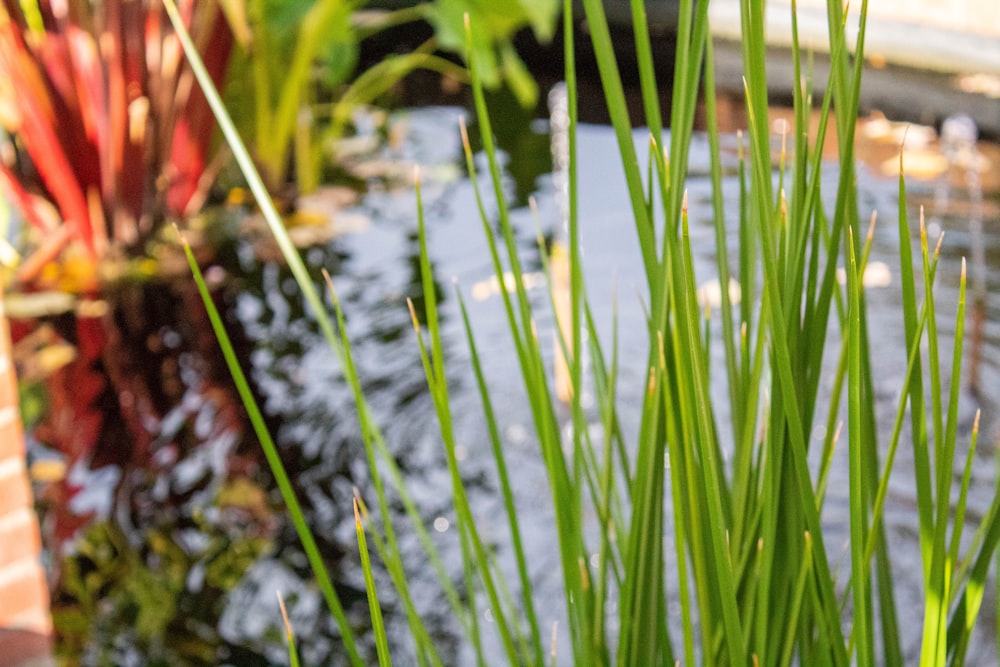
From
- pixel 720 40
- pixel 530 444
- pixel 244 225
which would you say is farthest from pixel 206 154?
pixel 720 40

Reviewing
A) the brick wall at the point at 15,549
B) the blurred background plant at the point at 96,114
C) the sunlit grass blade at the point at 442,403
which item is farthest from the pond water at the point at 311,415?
the sunlit grass blade at the point at 442,403

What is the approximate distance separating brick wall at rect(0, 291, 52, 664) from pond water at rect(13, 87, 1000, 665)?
0.43m

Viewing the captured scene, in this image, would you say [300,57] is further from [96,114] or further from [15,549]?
[15,549]

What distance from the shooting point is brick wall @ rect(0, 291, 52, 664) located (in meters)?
1.14

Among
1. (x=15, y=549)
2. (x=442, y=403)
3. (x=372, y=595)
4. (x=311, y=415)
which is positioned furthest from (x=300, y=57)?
(x=372, y=595)

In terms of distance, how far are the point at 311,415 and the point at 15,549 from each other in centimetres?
107

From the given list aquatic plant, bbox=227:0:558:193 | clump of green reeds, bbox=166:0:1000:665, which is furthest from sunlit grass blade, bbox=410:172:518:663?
aquatic plant, bbox=227:0:558:193

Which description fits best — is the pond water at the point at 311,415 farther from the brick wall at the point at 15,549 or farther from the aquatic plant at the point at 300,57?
the brick wall at the point at 15,549

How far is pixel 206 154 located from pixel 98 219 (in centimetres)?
45

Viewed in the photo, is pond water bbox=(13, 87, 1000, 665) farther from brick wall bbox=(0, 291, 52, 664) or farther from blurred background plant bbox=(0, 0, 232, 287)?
brick wall bbox=(0, 291, 52, 664)

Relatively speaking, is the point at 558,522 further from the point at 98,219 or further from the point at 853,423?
the point at 98,219

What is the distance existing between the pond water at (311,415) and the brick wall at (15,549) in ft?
1.42

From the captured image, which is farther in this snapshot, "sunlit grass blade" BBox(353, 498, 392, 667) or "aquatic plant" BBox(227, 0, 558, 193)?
"aquatic plant" BBox(227, 0, 558, 193)

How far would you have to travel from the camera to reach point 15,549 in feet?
3.82
